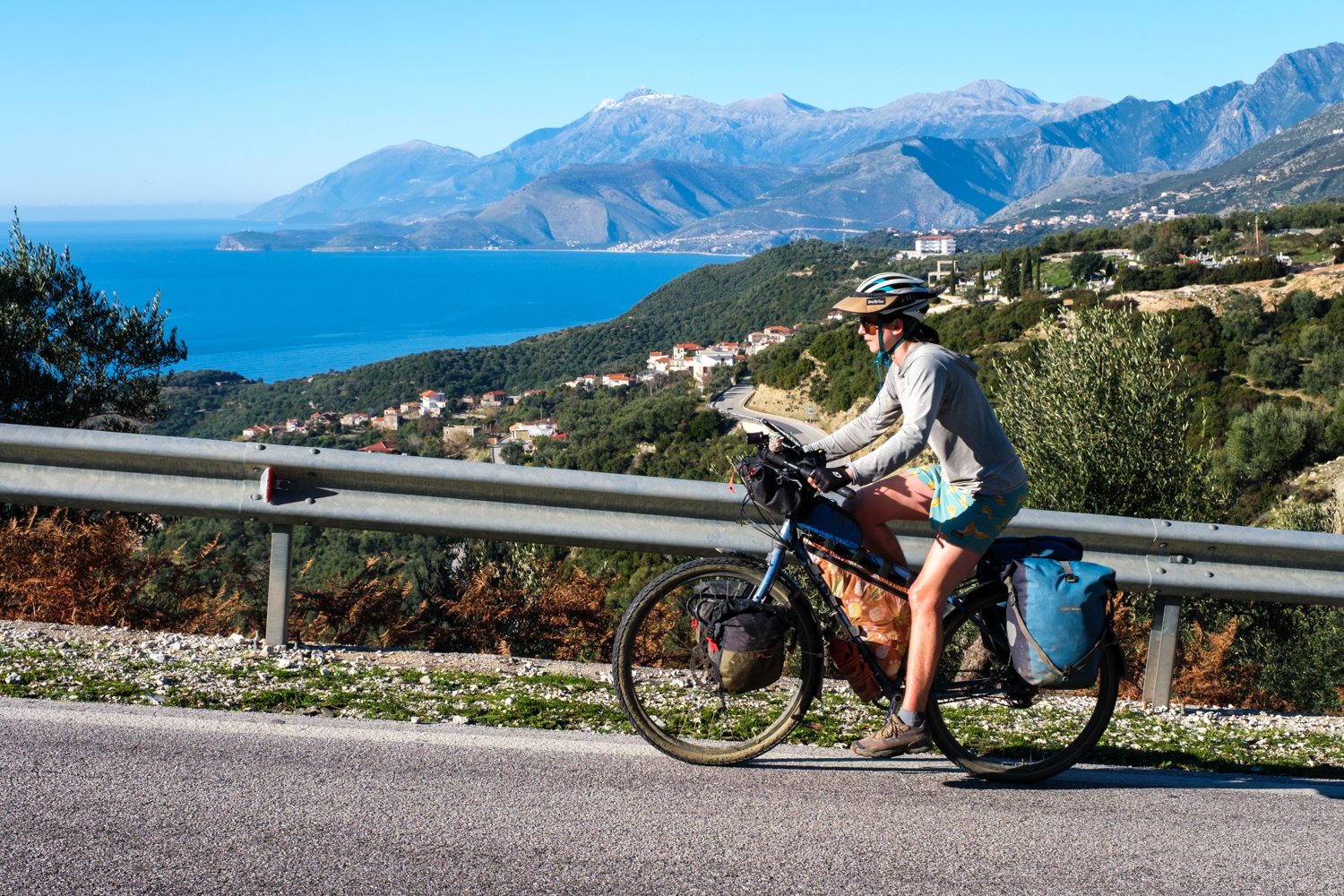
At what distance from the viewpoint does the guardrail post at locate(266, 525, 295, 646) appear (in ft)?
14.6

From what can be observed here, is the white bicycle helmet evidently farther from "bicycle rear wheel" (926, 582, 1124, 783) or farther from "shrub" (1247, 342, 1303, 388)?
"shrub" (1247, 342, 1303, 388)

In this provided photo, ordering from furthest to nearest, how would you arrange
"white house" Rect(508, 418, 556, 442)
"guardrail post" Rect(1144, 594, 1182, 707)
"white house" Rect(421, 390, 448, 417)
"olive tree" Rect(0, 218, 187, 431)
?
"white house" Rect(421, 390, 448, 417) < "white house" Rect(508, 418, 556, 442) < "olive tree" Rect(0, 218, 187, 431) < "guardrail post" Rect(1144, 594, 1182, 707)

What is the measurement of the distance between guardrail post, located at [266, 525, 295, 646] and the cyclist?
8.52ft

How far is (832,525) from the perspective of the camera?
3461 millimetres

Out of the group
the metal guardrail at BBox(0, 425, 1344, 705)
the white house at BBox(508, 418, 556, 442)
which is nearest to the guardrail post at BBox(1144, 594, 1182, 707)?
the metal guardrail at BBox(0, 425, 1344, 705)

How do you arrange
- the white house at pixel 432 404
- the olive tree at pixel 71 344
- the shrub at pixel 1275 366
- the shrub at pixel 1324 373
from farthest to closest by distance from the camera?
the white house at pixel 432 404, the shrub at pixel 1275 366, the shrub at pixel 1324 373, the olive tree at pixel 71 344

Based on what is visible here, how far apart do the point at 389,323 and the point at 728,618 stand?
165 metres

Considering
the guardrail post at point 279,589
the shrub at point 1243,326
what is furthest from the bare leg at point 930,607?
the shrub at point 1243,326

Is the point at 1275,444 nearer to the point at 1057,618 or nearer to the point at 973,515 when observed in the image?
the point at 1057,618

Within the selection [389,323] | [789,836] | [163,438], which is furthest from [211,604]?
[389,323]

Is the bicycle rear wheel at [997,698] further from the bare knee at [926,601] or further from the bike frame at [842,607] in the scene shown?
the bare knee at [926,601]

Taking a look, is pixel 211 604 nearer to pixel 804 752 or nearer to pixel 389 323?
pixel 804 752

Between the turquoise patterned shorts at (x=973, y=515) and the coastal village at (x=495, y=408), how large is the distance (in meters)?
42.8

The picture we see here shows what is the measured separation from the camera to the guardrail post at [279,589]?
4.44 m
